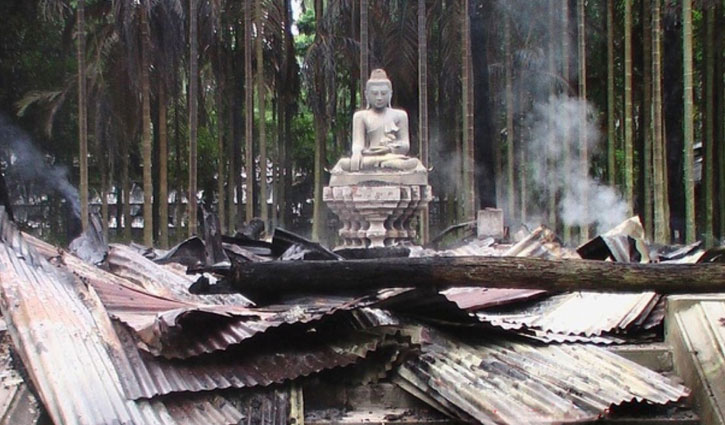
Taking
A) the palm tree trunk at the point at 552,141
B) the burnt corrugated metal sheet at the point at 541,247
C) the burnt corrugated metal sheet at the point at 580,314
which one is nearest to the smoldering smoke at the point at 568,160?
the palm tree trunk at the point at 552,141

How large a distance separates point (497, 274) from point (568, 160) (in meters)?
14.0

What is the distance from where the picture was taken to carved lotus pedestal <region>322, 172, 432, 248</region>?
1133 centimetres

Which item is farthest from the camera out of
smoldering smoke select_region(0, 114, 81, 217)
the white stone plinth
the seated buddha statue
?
smoldering smoke select_region(0, 114, 81, 217)

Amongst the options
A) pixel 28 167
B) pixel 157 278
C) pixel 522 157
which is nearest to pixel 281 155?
pixel 522 157

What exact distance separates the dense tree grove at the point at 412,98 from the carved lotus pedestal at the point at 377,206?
2.17 meters

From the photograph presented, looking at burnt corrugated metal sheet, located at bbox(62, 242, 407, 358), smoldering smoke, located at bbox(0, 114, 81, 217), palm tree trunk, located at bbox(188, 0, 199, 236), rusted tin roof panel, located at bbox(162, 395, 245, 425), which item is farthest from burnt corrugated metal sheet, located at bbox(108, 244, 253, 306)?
smoldering smoke, located at bbox(0, 114, 81, 217)

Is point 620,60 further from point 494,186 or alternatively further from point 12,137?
point 12,137

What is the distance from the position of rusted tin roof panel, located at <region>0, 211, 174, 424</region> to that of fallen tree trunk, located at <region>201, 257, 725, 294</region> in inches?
24.7

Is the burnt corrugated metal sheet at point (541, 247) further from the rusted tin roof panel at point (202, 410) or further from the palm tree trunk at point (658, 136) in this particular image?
the palm tree trunk at point (658, 136)

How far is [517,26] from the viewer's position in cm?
1744

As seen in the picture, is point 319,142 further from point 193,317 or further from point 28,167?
point 193,317

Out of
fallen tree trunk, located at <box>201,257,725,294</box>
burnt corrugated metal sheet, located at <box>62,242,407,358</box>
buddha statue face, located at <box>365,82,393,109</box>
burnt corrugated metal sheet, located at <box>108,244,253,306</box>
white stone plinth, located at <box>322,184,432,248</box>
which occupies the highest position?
buddha statue face, located at <box>365,82,393,109</box>

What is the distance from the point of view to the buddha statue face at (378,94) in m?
12.6

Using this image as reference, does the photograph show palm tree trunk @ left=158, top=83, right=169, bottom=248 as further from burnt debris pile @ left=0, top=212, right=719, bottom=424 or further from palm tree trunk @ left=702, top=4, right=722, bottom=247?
burnt debris pile @ left=0, top=212, right=719, bottom=424
